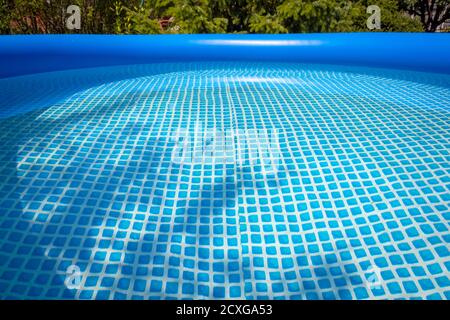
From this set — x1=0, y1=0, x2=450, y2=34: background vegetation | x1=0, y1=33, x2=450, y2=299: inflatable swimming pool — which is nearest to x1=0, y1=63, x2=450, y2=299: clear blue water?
x1=0, y1=33, x2=450, y2=299: inflatable swimming pool

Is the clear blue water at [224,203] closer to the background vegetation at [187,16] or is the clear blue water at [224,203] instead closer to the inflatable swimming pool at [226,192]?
the inflatable swimming pool at [226,192]

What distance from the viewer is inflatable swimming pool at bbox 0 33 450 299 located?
142 centimetres

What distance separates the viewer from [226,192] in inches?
75.5

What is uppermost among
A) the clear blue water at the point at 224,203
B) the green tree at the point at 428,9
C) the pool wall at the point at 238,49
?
the green tree at the point at 428,9

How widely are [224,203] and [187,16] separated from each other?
14.7ft

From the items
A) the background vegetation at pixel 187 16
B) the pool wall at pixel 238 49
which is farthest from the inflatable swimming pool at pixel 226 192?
the background vegetation at pixel 187 16

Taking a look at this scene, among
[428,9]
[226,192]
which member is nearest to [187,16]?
[226,192]

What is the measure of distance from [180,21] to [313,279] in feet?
16.8

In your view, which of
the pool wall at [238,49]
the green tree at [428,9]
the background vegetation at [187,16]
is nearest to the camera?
the pool wall at [238,49]

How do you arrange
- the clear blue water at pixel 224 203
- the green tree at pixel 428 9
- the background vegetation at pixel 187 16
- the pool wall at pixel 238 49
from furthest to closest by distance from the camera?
1. the green tree at pixel 428 9
2. the background vegetation at pixel 187 16
3. the pool wall at pixel 238 49
4. the clear blue water at pixel 224 203

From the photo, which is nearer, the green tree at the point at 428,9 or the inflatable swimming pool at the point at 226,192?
the inflatable swimming pool at the point at 226,192

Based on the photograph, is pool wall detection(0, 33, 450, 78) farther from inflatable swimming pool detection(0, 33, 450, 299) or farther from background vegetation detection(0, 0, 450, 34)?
background vegetation detection(0, 0, 450, 34)

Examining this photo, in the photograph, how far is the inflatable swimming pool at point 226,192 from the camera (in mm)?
1422

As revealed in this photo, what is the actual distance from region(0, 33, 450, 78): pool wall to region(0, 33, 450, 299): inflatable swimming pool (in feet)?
2.58
